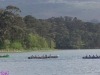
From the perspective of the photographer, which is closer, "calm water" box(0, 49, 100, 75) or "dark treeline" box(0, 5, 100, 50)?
Answer: "calm water" box(0, 49, 100, 75)

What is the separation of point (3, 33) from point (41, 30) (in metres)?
41.7

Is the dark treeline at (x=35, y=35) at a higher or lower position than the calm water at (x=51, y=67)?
higher

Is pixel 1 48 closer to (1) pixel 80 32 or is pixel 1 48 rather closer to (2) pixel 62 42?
(2) pixel 62 42

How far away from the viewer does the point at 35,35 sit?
5384 inches

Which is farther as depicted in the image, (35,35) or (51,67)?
(35,35)

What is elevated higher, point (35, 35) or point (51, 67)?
point (35, 35)

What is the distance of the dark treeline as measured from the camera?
117m

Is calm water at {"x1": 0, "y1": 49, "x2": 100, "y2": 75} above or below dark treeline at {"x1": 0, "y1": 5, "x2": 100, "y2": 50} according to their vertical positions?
below

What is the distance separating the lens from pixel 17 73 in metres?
50.7

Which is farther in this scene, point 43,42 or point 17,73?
point 43,42

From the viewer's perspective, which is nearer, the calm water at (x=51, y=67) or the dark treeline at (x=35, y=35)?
the calm water at (x=51, y=67)

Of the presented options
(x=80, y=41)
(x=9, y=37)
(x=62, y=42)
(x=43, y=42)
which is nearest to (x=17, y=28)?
(x=9, y=37)

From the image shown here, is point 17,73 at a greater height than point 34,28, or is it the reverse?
point 34,28

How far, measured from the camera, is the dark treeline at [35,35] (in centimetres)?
11688
